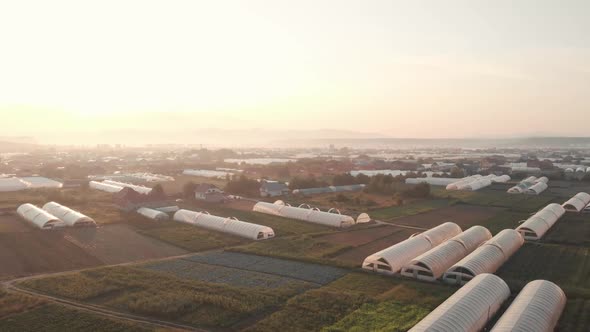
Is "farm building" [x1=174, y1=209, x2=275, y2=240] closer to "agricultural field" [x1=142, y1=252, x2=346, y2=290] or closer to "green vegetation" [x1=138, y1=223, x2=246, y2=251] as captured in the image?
"green vegetation" [x1=138, y1=223, x2=246, y2=251]

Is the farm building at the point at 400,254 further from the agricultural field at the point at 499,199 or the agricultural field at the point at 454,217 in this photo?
the agricultural field at the point at 499,199

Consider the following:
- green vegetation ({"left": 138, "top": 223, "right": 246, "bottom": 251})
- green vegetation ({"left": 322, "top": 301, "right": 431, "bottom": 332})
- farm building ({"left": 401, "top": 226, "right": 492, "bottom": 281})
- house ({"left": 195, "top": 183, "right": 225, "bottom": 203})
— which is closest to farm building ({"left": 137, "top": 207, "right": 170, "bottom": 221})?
green vegetation ({"left": 138, "top": 223, "right": 246, "bottom": 251})

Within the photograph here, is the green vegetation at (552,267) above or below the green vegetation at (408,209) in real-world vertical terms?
above

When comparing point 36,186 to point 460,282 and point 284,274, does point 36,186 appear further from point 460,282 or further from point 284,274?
point 460,282

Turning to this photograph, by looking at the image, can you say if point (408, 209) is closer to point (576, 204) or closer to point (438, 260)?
point (576, 204)

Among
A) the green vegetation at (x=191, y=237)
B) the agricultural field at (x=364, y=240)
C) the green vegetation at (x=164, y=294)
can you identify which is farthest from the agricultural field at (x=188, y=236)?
the agricultural field at (x=364, y=240)
